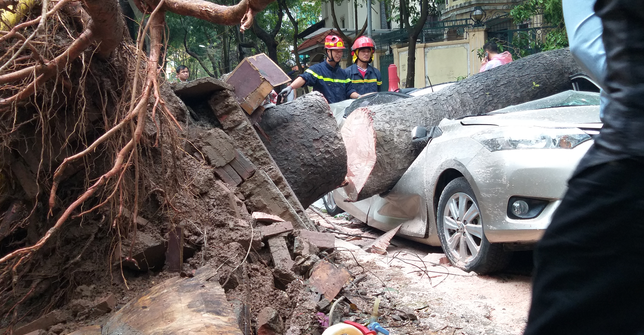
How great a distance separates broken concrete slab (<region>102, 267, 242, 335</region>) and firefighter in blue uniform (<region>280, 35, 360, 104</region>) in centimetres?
561

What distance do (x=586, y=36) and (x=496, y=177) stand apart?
9.17ft

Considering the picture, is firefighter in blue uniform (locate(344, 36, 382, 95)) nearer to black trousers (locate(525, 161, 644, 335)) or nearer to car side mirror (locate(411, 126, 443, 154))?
car side mirror (locate(411, 126, 443, 154))

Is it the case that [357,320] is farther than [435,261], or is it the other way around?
[435,261]

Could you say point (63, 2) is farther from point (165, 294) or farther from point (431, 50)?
point (431, 50)

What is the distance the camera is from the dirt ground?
11.8ft

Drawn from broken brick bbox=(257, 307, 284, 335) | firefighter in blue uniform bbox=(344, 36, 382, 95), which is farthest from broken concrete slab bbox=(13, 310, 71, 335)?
firefighter in blue uniform bbox=(344, 36, 382, 95)

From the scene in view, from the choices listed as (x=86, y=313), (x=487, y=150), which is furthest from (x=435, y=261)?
(x=86, y=313)

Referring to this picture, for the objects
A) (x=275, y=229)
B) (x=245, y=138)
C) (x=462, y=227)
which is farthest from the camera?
→ (x=245, y=138)

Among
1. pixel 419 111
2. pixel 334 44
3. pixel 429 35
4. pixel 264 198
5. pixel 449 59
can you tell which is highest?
pixel 429 35

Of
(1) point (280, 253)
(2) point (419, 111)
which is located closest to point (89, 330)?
(1) point (280, 253)

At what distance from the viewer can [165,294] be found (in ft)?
9.17

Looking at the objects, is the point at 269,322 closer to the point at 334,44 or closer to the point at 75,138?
the point at 75,138

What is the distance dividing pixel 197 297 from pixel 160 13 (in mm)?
1674

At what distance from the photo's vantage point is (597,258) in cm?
111
